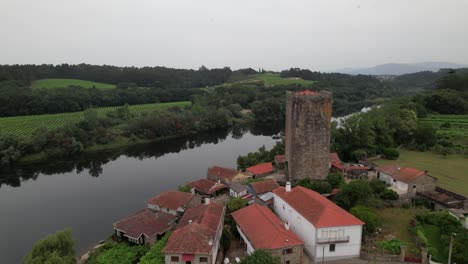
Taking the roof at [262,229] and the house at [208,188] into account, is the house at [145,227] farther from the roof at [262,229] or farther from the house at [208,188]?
the house at [208,188]

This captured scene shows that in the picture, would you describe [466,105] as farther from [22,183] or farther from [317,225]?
[22,183]

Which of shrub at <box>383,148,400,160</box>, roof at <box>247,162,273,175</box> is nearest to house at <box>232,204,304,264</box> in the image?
roof at <box>247,162,273,175</box>

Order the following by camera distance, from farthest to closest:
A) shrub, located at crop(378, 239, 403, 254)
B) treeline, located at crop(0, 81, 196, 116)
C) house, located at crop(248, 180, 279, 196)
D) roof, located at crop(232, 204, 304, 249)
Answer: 1. treeline, located at crop(0, 81, 196, 116)
2. house, located at crop(248, 180, 279, 196)
3. shrub, located at crop(378, 239, 403, 254)
4. roof, located at crop(232, 204, 304, 249)

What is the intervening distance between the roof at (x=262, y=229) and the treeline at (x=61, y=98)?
54.7 m

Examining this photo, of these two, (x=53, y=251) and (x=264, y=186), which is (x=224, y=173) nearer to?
(x=264, y=186)

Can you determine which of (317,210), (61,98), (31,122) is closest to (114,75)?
(61,98)

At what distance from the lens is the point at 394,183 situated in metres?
24.2

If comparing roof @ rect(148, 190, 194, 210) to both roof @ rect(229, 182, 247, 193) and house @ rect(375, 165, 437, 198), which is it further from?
house @ rect(375, 165, 437, 198)

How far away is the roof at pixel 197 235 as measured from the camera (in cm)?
1490

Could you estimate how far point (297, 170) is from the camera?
25125 mm

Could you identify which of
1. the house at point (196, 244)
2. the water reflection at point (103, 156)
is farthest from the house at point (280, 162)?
the water reflection at point (103, 156)

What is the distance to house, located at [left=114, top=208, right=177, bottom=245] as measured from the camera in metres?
19.1

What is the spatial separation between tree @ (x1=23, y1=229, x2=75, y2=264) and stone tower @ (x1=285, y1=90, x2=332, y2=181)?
626 inches

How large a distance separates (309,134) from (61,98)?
55.4 metres
